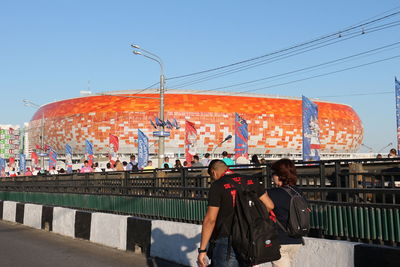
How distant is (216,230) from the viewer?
4578 millimetres

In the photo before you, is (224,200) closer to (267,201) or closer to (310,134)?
(267,201)

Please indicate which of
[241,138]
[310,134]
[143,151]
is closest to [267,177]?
[310,134]

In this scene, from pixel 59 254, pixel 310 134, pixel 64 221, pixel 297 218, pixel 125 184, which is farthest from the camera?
pixel 310 134

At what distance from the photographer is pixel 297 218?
4.80 m

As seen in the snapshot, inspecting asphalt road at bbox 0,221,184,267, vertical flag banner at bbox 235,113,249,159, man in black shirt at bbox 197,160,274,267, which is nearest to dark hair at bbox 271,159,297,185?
man in black shirt at bbox 197,160,274,267

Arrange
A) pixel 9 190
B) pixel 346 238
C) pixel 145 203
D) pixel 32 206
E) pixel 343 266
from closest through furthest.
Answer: pixel 343 266 < pixel 346 238 < pixel 145 203 < pixel 32 206 < pixel 9 190

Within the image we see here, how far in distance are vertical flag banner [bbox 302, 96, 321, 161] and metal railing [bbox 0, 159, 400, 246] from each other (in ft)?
35.0

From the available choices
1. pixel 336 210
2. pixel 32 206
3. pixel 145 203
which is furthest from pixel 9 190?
pixel 336 210

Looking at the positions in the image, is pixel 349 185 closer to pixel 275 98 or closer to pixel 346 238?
pixel 346 238

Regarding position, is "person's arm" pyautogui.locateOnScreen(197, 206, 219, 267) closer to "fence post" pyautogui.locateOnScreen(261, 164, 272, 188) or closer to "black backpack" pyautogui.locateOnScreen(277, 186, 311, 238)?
"black backpack" pyautogui.locateOnScreen(277, 186, 311, 238)

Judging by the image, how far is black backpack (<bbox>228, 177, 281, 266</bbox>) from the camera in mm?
4340

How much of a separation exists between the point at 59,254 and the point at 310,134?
51.0 feet

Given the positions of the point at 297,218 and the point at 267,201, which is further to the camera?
the point at 297,218

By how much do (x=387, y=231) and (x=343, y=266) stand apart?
0.66m
